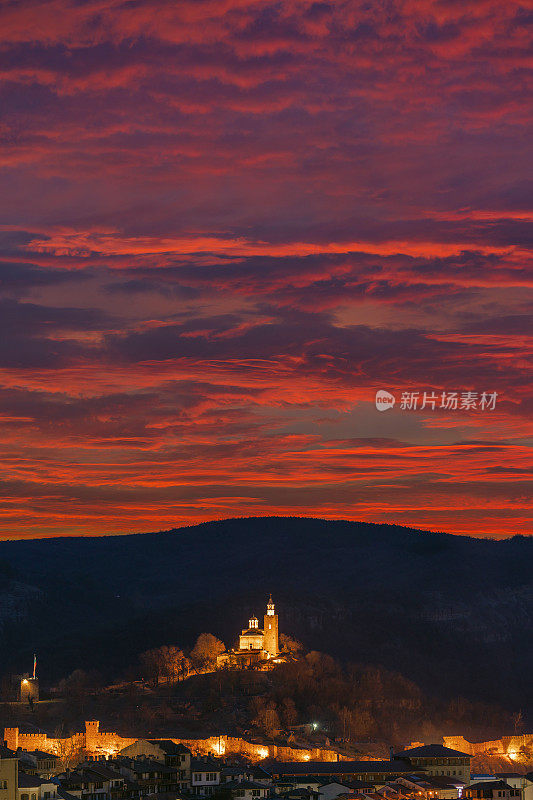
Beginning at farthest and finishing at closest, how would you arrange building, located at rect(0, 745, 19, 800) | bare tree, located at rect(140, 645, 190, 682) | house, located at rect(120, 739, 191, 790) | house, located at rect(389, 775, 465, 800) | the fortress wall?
bare tree, located at rect(140, 645, 190, 682), the fortress wall, house, located at rect(120, 739, 191, 790), house, located at rect(389, 775, 465, 800), building, located at rect(0, 745, 19, 800)

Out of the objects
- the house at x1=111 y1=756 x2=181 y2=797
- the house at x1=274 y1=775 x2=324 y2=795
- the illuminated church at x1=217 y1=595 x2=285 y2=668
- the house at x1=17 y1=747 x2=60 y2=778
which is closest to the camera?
the house at x1=111 y1=756 x2=181 y2=797

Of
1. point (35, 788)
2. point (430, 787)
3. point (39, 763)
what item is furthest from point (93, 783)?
point (430, 787)

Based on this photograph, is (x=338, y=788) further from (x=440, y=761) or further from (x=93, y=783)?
(x=440, y=761)

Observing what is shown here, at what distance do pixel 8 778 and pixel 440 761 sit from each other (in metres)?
39.3

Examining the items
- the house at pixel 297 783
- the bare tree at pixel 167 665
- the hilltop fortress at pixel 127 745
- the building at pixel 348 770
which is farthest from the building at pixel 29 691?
the house at pixel 297 783

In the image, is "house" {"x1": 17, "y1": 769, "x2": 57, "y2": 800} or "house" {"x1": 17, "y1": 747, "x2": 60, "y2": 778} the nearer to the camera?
"house" {"x1": 17, "y1": 769, "x2": 57, "y2": 800}

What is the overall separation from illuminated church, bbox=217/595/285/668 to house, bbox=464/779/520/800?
6180 centimetres

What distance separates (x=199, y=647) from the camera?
573 ft

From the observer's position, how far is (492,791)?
108 m

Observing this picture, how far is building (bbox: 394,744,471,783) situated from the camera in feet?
384

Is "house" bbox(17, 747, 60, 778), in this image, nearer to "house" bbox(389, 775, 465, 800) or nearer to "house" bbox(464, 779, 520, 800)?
"house" bbox(389, 775, 465, 800)

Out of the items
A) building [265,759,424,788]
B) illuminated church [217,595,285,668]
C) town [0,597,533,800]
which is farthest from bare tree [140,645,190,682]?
building [265,759,424,788]

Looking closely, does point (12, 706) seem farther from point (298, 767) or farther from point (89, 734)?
point (298, 767)

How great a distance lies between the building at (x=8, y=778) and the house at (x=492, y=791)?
101 ft
